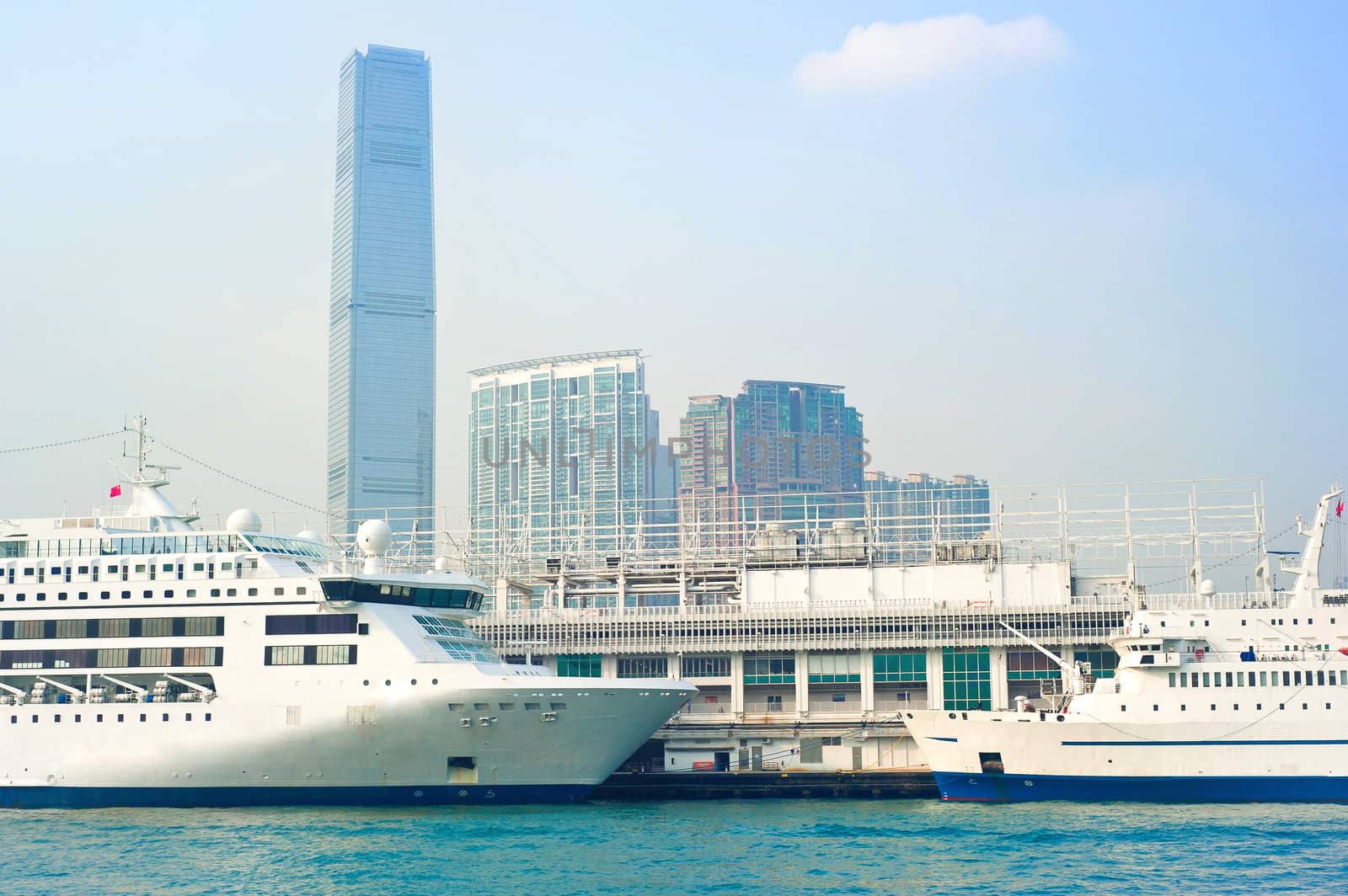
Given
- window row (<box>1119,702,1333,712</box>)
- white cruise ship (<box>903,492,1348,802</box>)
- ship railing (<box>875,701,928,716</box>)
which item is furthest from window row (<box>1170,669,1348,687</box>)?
ship railing (<box>875,701,928,716</box>)

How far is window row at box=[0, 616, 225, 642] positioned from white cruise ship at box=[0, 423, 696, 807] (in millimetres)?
60

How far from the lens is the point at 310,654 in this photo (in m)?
46.2

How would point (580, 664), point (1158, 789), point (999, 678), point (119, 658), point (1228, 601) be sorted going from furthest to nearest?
point (580, 664) < point (999, 678) < point (1228, 601) < point (1158, 789) < point (119, 658)

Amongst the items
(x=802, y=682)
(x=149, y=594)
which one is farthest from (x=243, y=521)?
(x=802, y=682)

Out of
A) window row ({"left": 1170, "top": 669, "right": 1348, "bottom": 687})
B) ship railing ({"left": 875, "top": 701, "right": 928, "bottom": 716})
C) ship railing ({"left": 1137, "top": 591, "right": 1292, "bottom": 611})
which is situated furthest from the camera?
ship railing ({"left": 875, "top": 701, "right": 928, "bottom": 716})

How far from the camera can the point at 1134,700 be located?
48.2 metres

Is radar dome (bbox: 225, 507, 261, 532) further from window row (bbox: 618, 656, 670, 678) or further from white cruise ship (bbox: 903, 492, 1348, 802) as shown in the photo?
white cruise ship (bbox: 903, 492, 1348, 802)

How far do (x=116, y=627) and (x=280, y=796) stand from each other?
7.76 metres

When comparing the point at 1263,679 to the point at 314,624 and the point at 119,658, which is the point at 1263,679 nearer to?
the point at 314,624

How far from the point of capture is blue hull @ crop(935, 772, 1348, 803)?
4684 centimetres

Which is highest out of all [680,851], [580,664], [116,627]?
[116,627]

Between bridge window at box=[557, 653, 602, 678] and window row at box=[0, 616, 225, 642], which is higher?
window row at box=[0, 616, 225, 642]

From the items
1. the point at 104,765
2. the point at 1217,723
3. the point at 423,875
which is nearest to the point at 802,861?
the point at 423,875

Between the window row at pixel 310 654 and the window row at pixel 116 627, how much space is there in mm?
2003
